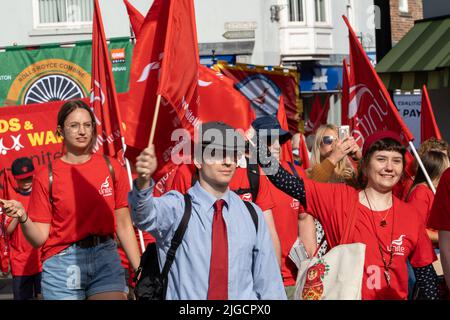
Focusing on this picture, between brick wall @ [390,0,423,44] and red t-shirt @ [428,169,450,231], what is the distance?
91.1 feet

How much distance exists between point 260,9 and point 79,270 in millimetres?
20911

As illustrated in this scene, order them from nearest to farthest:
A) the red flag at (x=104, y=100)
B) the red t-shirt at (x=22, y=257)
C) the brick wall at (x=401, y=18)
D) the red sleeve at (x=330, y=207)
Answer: the red sleeve at (x=330, y=207)
the red flag at (x=104, y=100)
the red t-shirt at (x=22, y=257)
the brick wall at (x=401, y=18)

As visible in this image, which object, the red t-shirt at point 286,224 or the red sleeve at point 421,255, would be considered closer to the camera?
the red sleeve at point 421,255

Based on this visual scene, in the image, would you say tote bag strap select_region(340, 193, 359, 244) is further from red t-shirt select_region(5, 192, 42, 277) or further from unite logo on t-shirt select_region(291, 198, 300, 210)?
red t-shirt select_region(5, 192, 42, 277)

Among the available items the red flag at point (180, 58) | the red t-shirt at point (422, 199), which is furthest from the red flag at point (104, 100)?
the red t-shirt at point (422, 199)

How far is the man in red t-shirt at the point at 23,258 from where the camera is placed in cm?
941

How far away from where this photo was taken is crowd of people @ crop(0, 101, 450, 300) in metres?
5.02

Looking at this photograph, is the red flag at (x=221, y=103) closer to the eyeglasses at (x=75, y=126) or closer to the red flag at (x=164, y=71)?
the red flag at (x=164, y=71)

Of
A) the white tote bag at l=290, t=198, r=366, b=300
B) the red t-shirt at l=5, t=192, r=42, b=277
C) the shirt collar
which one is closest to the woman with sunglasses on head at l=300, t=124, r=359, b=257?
the white tote bag at l=290, t=198, r=366, b=300

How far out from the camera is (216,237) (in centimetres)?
504

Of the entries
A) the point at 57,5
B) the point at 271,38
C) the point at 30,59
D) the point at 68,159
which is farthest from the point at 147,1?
the point at 68,159

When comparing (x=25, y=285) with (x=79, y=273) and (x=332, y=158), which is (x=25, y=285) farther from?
(x=332, y=158)

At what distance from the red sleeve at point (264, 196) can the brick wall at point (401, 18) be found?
87.6 ft
